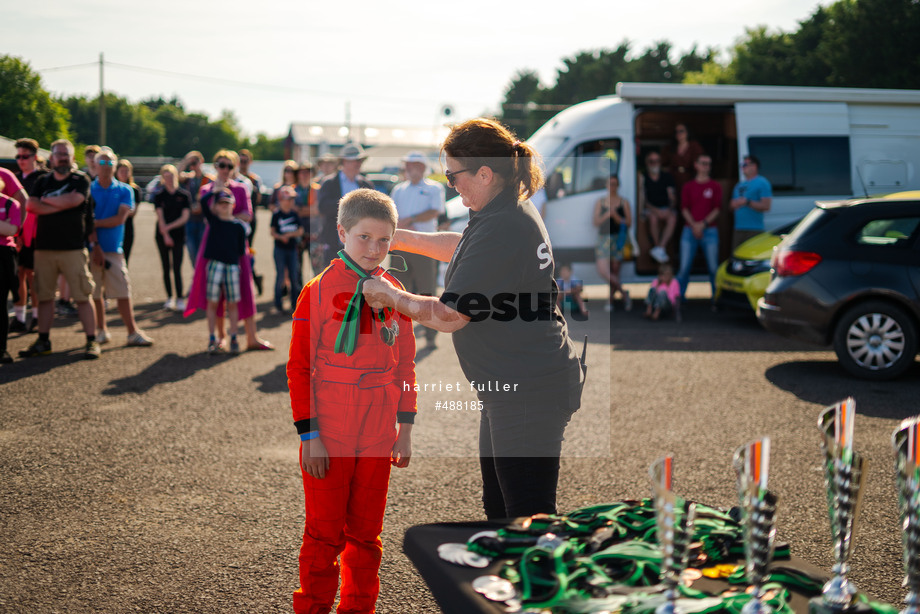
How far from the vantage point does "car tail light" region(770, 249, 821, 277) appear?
7.90 metres

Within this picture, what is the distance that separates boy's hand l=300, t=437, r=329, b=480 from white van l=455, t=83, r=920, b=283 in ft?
30.6

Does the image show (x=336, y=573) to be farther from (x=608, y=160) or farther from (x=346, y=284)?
(x=608, y=160)

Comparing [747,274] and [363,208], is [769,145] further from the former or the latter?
[363,208]

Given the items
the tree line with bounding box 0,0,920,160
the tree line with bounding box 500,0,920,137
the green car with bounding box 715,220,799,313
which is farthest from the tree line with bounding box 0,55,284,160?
the green car with bounding box 715,220,799,313

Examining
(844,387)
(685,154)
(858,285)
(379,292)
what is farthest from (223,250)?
(685,154)

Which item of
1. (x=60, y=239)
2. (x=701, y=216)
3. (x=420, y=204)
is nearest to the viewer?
(x=60, y=239)

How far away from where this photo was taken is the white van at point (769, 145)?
12.0m

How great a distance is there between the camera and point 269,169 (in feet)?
200

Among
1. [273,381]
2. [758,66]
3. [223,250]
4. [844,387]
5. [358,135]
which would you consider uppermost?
[358,135]

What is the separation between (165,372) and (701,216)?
8.16 metres

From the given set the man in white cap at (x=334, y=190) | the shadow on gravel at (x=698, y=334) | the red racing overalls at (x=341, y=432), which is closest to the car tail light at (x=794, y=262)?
the shadow on gravel at (x=698, y=334)

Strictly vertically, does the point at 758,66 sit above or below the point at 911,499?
above

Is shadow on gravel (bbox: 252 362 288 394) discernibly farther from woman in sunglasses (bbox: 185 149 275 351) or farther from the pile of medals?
the pile of medals

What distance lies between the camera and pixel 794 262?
8.00 m
